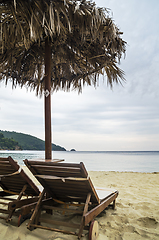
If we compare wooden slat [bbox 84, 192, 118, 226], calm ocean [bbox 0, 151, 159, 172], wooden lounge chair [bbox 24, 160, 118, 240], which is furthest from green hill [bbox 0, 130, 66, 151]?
wooden slat [bbox 84, 192, 118, 226]

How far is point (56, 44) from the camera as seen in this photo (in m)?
3.20

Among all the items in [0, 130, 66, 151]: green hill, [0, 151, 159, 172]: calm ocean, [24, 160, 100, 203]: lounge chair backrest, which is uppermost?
[24, 160, 100, 203]: lounge chair backrest

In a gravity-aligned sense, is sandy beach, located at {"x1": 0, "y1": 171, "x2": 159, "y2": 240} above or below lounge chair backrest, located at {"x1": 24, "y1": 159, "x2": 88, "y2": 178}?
below

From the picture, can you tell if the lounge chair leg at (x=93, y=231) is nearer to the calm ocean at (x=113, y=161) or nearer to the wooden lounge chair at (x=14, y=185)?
the wooden lounge chair at (x=14, y=185)

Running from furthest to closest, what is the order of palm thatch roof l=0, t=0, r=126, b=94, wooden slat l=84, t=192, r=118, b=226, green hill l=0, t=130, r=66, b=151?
green hill l=0, t=130, r=66, b=151
palm thatch roof l=0, t=0, r=126, b=94
wooden slat l=84, t=192, r=118, b=226

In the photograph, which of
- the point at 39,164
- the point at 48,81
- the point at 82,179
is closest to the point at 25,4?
the point at 48,81

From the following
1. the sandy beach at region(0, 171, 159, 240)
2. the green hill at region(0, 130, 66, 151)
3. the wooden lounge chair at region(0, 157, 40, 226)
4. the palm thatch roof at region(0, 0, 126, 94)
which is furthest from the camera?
the green hill at region(0, 130, 66, 151)

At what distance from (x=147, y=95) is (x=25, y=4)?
19.2m

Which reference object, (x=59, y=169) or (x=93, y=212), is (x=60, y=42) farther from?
(x=93, y=212)

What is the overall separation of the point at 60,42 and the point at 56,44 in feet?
0.26

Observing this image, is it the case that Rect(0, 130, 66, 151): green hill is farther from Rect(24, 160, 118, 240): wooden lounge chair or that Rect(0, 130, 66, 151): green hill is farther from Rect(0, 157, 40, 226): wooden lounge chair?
Rect(24, 160, 118, 240): wooden lounge chair

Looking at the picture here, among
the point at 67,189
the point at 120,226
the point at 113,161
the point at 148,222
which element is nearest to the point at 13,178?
the point at 67,189

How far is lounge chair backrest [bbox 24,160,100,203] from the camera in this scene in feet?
5.44

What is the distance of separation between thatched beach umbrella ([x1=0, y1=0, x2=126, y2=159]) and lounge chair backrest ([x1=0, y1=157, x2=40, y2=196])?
69 cm
